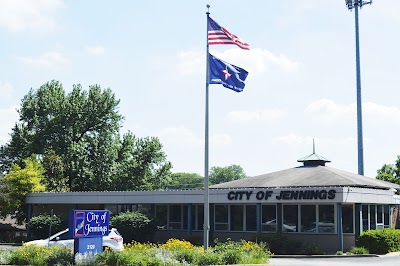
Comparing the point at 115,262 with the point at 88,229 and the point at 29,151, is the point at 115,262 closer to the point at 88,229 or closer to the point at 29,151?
the point at 88,229

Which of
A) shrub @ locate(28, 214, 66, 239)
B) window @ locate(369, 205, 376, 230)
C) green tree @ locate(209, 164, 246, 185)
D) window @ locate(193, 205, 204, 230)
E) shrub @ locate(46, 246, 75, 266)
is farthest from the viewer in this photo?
green tree @ locate(209, 164, 246, 185)

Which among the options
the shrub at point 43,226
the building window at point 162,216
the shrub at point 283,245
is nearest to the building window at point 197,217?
the building window at point 162,216

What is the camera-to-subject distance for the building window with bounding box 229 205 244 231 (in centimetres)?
3709

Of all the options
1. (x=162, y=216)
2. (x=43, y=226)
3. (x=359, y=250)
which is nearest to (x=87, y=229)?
(x=359, y=250)

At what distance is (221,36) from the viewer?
924 inches

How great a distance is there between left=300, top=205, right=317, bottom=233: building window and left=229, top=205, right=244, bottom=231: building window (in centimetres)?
426

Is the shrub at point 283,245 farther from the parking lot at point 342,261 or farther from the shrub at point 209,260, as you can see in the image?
the shrub at point 209,260

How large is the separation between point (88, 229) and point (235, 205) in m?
18.8

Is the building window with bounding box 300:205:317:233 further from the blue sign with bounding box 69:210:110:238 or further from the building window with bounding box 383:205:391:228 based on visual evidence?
the blue sign with bounding box 69:210:110:238

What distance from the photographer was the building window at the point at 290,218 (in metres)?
34.9

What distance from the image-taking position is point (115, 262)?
1803 centimetres

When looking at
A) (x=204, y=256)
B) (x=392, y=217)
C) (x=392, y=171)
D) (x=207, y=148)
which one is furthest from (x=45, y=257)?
(x=392, y=171)

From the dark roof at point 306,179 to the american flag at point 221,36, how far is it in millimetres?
13511

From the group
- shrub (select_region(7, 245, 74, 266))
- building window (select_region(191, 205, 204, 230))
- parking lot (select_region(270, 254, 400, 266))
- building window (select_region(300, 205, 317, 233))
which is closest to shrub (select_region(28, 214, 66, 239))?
building window (select_region(191, 205, 204, 230))
